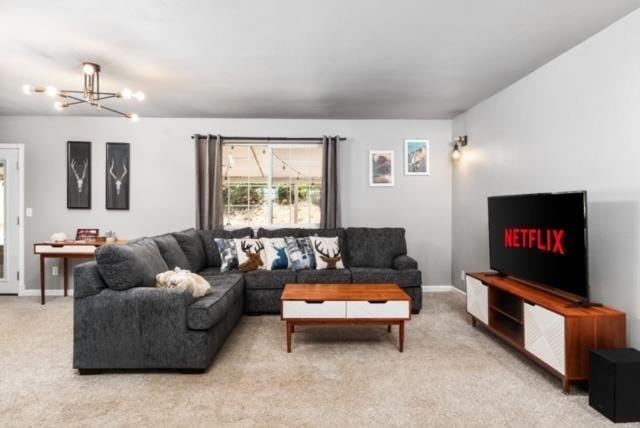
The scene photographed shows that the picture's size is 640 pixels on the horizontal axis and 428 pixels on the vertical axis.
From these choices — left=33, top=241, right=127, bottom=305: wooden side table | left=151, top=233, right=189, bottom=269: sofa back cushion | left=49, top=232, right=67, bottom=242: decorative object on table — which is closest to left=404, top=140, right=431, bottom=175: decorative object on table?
left=151, top=233, right=189, bottom=269: sofa back cushion

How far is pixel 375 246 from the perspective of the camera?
4.73 meters

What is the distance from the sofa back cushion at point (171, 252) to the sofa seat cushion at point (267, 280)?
68 cm

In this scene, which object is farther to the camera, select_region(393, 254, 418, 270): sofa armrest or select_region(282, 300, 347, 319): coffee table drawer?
select_region(393, 254, 418, 270): sofa armrest

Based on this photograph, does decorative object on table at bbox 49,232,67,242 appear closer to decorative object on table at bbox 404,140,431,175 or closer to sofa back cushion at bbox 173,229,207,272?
sofa back cushion at bbox 173,229,207,272

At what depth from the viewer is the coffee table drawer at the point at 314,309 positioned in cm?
303

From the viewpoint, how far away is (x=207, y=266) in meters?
4.61

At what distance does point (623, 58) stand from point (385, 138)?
3.01 meters

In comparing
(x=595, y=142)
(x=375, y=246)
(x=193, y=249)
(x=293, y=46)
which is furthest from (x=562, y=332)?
(x=193, y=249)

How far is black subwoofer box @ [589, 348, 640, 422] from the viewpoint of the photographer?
2021mm

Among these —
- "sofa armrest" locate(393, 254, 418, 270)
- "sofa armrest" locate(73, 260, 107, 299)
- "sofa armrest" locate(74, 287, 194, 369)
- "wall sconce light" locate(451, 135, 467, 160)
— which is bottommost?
"sofa armrest" locate(74, 287, 194, 369)

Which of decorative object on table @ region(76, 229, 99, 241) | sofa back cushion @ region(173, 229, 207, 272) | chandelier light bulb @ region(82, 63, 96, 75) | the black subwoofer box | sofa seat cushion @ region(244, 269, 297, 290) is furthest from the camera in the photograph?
decorative object on table @ region(76, 229, 99, 241)

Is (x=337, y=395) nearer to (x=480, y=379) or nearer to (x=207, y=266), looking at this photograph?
(x=480, y=379)

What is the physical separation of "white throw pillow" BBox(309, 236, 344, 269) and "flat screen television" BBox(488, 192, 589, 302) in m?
1.69

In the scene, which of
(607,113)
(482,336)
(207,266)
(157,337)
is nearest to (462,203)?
(482,336)
